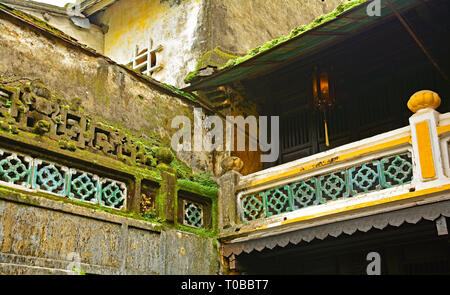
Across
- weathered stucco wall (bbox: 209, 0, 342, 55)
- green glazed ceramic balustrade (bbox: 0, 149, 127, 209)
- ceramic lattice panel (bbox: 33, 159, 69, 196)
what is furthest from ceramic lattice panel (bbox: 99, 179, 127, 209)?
weathered stucco wall (bbox: 209, 0, 342, 55)

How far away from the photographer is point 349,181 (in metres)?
7.11

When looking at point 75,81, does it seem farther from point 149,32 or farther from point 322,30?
point 149,32

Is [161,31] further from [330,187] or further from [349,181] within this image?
[349,181]

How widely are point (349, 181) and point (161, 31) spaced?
241 inches

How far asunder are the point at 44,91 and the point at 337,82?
4.94 m

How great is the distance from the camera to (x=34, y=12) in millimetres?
12820

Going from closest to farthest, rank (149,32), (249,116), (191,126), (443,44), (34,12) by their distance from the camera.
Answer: (443,44) → (191,126) → (249,116) → (149,32) → (34,12)

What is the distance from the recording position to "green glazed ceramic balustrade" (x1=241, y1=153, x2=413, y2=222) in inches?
265

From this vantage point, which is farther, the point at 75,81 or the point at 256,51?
the point at 256,51

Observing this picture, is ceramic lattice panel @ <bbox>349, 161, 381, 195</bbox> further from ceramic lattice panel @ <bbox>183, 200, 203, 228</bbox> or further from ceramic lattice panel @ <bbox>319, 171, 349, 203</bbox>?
ceramic lattice panel @ <bbox>183, 200, 203, 228</bbox>

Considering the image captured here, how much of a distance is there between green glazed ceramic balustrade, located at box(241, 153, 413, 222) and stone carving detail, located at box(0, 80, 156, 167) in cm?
183

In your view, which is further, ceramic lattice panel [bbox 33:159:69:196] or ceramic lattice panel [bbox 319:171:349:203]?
ceramic lattice panel [bbox 319:171:349:203]
